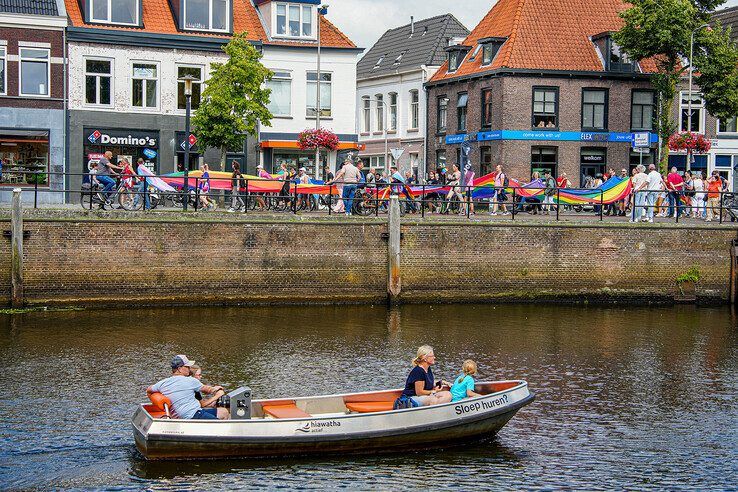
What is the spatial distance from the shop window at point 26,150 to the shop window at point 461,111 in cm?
2144

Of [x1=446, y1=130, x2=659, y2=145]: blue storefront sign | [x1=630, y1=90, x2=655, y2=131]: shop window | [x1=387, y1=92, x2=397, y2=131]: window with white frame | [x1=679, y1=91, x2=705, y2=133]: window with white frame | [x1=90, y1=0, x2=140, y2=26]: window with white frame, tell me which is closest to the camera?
[x1=90, y1=0, x2=140, y2=26]: window with white frame

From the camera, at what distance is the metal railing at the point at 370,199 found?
109 ft

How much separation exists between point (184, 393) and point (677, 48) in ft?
124

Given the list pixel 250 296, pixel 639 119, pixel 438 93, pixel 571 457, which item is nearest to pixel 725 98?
pixel 639 119

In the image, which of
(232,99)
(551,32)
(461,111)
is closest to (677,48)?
(551,32)

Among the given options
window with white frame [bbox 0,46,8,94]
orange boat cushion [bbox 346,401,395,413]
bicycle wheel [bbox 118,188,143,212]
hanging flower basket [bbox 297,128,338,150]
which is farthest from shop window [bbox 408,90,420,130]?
orange boat cushion [bbox 346,401,395,413]

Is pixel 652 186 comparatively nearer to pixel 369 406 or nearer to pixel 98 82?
pixel 369 406

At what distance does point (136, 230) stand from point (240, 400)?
15.9 metres

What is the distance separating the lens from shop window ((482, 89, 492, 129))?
51.8 meters

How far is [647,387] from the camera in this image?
73.6 ft

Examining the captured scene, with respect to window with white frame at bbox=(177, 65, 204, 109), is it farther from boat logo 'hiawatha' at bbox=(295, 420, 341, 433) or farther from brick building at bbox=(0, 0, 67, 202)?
boat logo 'hiawatha' at bbox=(295, 420, 341, 433)

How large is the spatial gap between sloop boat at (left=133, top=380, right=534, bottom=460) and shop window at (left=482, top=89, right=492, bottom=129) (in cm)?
3458

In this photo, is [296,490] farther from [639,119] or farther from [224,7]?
[639,119]

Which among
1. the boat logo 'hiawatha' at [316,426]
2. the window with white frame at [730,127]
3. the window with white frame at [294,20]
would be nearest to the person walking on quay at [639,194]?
the window with white frame at [294,20]
